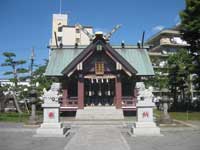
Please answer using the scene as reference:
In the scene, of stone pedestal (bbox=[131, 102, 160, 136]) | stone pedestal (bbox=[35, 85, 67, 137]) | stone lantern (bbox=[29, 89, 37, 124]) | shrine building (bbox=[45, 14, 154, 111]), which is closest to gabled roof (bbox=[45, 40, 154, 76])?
shrine building (bbox=[45, 14, 154, 111])

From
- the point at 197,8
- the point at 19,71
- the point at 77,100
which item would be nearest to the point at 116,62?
the point at 77,100

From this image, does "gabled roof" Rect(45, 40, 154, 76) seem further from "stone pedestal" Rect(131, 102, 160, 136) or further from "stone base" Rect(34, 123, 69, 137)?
"stone base" Rect(34, 123, 69, 137)

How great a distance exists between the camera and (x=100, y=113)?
2661 centimetres

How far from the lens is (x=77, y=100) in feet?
93.2

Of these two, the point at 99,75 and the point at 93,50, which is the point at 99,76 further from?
the point at 93,50

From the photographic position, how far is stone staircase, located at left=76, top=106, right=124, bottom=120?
2598cm

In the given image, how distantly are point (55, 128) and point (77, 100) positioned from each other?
1273cm

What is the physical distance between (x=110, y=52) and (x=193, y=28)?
9.93m

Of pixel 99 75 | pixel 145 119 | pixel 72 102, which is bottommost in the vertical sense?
pixel 145 119

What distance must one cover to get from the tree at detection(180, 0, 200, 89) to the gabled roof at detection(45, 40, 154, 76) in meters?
5.08

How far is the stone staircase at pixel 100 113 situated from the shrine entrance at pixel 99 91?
174 cm

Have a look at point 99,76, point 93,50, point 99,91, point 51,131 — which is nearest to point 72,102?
point 99,91

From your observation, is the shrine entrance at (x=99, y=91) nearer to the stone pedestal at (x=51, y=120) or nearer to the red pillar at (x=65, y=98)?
the red pillar at (x=65, y=98)

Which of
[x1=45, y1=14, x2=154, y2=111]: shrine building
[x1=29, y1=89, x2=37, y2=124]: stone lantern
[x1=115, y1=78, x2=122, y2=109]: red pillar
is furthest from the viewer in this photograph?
[x1=115, y1=78, x2=122, y2=109]: red pillar
